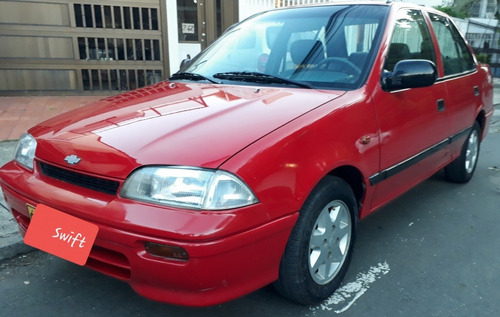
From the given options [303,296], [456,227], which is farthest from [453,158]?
[303,296]

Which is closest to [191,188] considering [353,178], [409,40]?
[353,178]

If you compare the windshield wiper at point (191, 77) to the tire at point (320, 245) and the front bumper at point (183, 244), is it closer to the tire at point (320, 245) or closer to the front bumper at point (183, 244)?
the tire at point (320, 245)

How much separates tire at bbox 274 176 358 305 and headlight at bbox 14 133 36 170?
1.39m

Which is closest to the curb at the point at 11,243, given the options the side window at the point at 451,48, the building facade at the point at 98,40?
the side window at the point at 451,48

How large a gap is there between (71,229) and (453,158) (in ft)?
10.4

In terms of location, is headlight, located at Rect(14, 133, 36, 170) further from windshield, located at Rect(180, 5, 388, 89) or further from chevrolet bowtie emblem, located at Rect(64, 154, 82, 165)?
windshield, located at Rect(180, 5, 388, 89)

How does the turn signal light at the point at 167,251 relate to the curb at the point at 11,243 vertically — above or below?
above

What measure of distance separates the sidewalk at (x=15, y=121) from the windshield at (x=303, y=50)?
1593 millimetres

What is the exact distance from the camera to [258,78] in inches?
105

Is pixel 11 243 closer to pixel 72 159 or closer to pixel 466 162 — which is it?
pixel 72 159

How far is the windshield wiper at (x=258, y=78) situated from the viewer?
2.54 meters

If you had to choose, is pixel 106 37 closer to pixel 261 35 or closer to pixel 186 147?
pixel 261 35

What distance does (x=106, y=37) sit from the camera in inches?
328

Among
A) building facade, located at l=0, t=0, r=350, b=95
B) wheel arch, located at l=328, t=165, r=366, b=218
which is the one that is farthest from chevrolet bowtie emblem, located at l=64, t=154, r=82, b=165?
building facade, located at l=0, t=0, r=350, b=95
